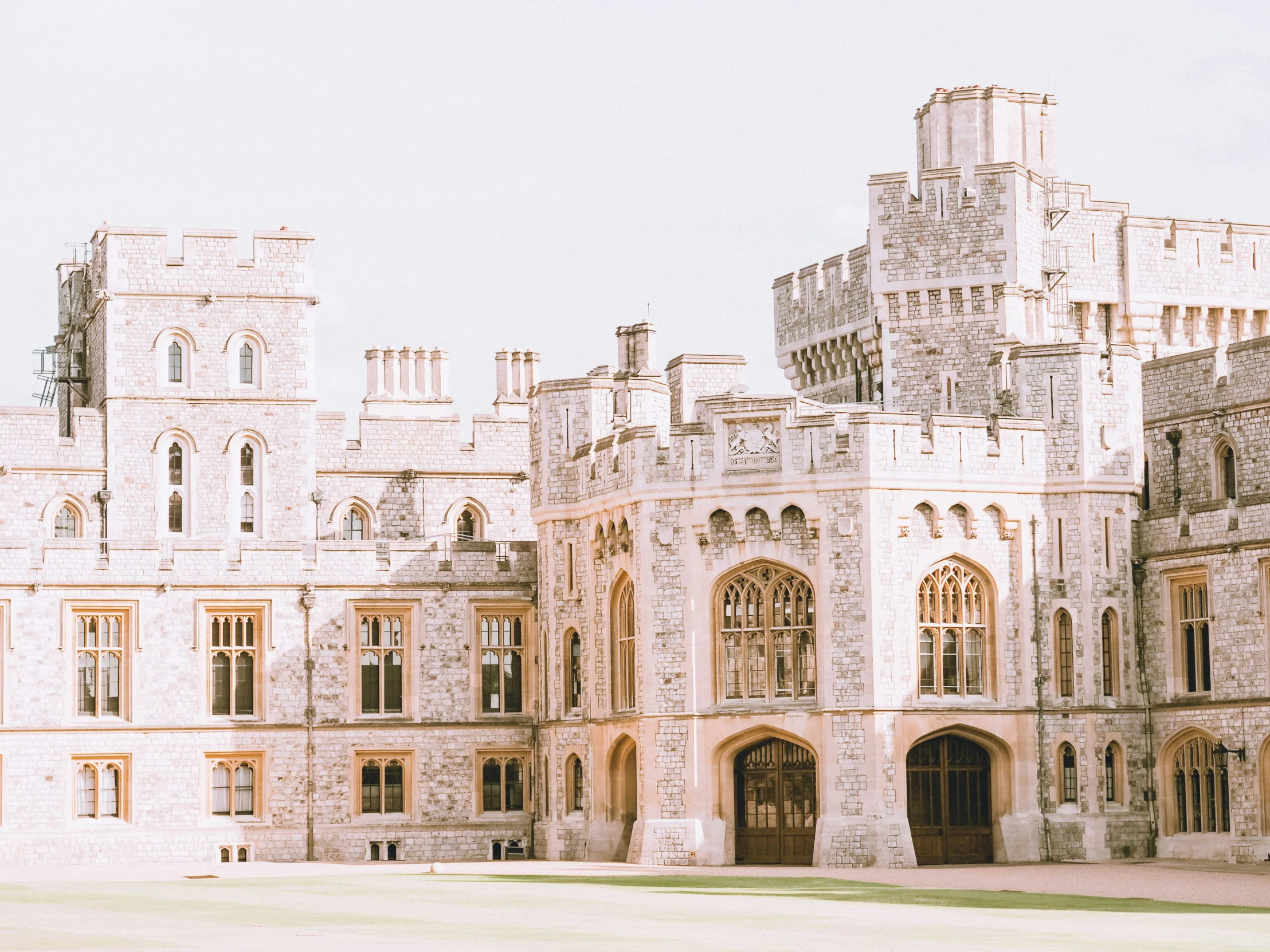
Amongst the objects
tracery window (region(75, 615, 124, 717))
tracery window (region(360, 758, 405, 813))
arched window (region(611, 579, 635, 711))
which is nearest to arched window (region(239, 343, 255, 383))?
tracery window (region(75, 615, 124, 717))

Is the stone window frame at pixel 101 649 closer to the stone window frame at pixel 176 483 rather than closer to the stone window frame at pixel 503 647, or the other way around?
the stone window frame at pixel 176 483

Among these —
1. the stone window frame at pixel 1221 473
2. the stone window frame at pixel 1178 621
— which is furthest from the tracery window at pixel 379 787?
the stone window frame at pixel 1221 473

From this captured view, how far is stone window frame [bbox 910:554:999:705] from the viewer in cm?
3728

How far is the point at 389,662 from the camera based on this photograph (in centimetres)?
4322

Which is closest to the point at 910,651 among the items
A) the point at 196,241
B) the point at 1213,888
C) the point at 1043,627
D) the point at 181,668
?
the point at 1043,627

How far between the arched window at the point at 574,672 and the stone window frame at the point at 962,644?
7.13 meters

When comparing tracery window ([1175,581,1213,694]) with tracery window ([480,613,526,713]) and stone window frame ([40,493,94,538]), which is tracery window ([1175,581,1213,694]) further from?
stone window frame ([40,493,94,538])

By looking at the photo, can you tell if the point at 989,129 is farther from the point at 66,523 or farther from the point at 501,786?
the point at 66,523

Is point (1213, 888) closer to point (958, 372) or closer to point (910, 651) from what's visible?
point (910, 651)

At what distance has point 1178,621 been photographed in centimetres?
3841

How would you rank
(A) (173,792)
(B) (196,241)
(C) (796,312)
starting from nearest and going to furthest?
(A) (173,792) < (B) (196,241) < (C) (796,312)

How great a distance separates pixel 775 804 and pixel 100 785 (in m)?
12.5

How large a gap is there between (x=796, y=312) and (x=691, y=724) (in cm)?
1508

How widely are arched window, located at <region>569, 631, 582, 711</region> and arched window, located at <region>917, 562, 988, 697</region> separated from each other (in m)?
7.15
